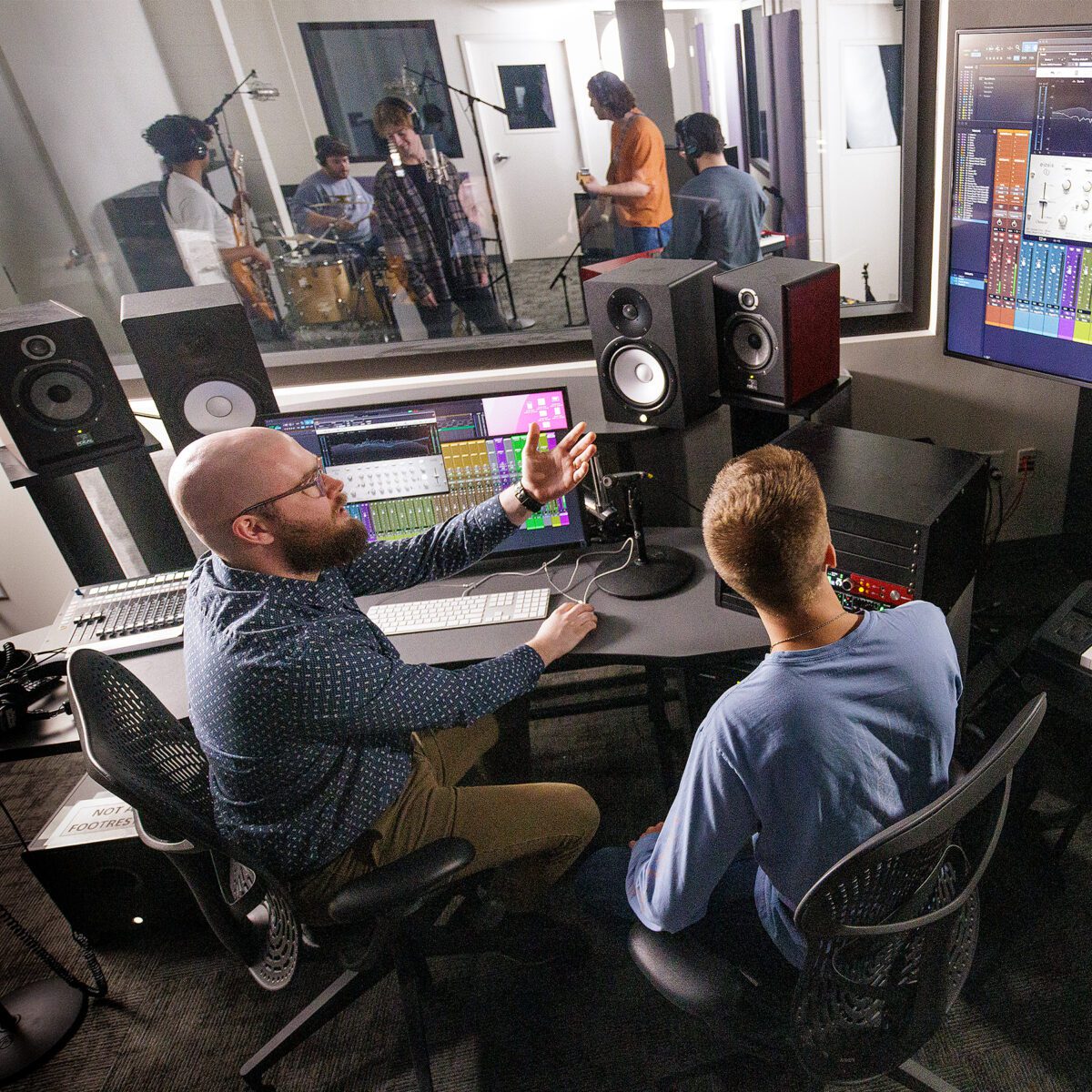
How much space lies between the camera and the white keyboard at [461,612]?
1800 millimetres

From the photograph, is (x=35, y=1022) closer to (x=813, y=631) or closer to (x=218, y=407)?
(x=218, y=407)

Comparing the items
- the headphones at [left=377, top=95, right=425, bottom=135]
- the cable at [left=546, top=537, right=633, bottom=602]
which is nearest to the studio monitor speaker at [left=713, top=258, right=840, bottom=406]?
the cable at [left=546, top=537, right=633, bottom=602]

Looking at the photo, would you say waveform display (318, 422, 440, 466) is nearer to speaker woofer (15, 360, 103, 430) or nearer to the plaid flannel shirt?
speaker woofer (15, 360, 103, 430)

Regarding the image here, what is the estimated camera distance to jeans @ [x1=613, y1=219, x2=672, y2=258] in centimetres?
276

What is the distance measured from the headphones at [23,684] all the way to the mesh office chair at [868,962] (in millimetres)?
A: 1368

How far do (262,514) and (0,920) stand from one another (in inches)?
65.3

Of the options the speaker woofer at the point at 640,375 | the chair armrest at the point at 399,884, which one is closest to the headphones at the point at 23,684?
the chair armrest at the point at 399,884

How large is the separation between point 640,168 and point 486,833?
2.20 m

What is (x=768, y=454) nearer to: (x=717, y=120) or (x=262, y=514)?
(x=262, y=514)

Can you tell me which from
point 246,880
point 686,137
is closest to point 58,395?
point 246,880

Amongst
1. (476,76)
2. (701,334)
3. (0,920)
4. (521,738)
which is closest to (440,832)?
(521,738)

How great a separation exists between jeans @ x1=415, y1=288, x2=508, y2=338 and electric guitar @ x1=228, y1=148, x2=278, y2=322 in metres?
0.56

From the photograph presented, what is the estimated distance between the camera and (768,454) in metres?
1.08

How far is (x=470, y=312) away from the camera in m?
2.89
